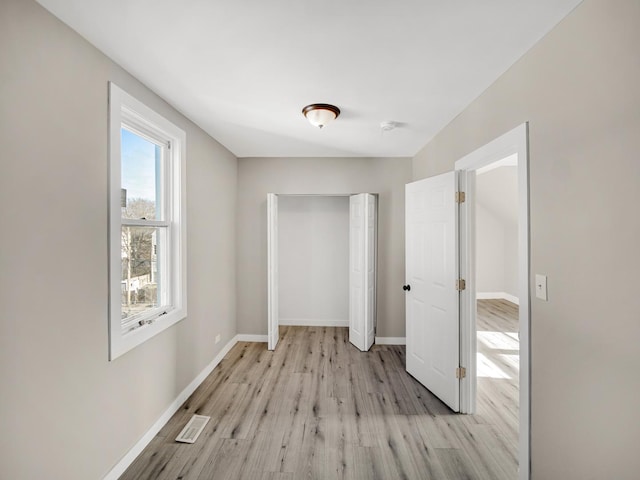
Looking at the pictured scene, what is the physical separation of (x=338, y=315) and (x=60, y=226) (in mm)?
3955

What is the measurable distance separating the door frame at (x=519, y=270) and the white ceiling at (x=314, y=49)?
0.46 m

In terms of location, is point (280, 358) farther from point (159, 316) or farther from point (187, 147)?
point (187, 147)

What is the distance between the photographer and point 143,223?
214 centimetres

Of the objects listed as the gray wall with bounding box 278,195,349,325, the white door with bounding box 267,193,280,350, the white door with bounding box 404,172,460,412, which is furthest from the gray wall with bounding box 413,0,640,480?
the gray wall with bounding box 278,195,349,325

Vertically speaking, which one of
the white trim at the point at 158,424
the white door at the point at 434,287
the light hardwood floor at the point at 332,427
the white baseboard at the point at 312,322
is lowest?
the light hardwood floor at the point at 332,427

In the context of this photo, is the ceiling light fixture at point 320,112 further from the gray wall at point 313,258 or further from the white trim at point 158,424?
the white trim at point 158,424

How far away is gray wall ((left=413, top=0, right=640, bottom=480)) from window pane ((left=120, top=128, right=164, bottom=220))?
7.86 feet

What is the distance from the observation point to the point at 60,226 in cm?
144

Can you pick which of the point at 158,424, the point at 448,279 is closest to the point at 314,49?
the point at 448,279

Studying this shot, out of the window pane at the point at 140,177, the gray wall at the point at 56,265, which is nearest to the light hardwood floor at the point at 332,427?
the gray wall at the point at 56,265

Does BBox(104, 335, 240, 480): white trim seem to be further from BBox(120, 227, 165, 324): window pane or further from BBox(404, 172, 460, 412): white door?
BBox(404, 172, 460, 412): white door

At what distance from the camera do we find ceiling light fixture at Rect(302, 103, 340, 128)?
236 cm

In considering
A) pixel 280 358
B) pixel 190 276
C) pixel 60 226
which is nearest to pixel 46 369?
pixel 60 226

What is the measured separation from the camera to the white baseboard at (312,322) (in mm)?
4859
